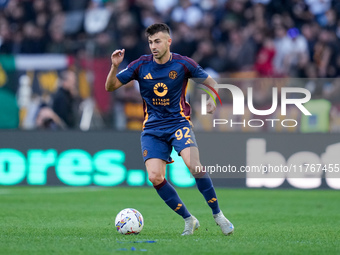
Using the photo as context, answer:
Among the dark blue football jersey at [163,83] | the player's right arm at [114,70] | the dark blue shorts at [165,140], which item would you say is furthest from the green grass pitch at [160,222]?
the player's right arm at [114,70]

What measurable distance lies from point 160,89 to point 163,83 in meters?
0.07

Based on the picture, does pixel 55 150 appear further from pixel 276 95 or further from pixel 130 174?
pixel 276 95

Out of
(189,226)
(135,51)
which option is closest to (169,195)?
(189,226)

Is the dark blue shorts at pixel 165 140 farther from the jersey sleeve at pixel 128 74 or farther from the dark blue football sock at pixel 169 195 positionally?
the jersey sleeve at pixel 128 74

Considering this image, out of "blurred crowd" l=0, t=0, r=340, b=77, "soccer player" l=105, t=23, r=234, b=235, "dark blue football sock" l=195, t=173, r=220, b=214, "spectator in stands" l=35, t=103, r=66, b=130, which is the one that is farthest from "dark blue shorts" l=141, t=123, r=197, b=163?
"blurred crowd" l=0, t=0, r=340, b=77

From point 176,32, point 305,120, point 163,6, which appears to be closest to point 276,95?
point 305,120

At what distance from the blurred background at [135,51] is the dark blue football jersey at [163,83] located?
221 inches

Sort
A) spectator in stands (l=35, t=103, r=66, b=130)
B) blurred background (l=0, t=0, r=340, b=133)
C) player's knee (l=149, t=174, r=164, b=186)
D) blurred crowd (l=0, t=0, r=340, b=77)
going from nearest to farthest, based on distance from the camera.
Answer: player's knee (l=149, t=174, r=164, b=186)
blurred background (l=0, t=0, r=340, b=133)
spectator in stands (l=35, t=103, r=66, b=130)
blurred crowd (l=0, t=0, r=340, b=77)

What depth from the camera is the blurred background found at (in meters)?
13.2

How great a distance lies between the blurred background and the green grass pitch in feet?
4.89

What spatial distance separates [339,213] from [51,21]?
9996 millimetres

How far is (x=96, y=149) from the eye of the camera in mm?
13531

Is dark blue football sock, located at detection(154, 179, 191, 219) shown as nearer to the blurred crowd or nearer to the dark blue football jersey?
the dark blue football jersey

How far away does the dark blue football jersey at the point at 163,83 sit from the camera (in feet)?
23.8
